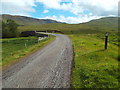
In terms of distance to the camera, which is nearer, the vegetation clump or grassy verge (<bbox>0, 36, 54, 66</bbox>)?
grassy verge (<bbox>0, 36, 54, 66</bbox>)

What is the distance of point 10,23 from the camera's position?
3031 inches

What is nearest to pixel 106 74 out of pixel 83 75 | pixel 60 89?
pixel 83 75

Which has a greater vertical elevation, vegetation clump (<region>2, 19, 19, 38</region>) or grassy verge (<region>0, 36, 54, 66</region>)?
vegetation clump (<region>2, 19, 19, 38</region>)

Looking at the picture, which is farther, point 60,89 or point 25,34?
point 25,34

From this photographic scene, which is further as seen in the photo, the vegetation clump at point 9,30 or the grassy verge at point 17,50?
the vegetation clump at point 9,30

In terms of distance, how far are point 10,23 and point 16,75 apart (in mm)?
76432

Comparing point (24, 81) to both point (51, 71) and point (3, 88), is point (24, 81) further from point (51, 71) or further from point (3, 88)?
point (51, 71)

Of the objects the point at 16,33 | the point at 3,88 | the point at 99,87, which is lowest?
the point at 3,88

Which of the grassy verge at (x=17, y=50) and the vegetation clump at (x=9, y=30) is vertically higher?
the vegetation clump at (x=9, y=30)

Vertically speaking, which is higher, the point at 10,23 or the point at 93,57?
the point at 10,23

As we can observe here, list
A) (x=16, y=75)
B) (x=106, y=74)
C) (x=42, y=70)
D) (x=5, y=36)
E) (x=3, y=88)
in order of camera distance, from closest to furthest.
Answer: (x=3, y=88) < (x=106, y=74) < (x=16, y=75) < (x=42, y=70) < (x=5, y=36)

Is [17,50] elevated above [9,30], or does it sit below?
below

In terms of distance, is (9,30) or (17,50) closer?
(17,50)

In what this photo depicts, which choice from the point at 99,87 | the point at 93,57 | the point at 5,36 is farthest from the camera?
the point at 5,36
